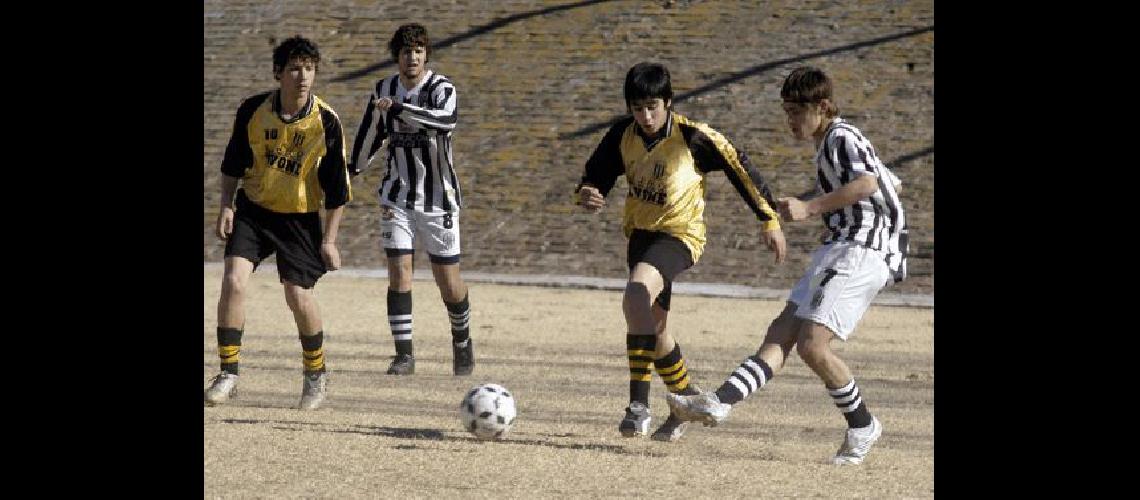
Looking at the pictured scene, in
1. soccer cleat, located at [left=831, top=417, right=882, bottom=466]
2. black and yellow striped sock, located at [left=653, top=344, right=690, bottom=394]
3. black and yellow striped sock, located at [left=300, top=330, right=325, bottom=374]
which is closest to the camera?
soccer cleat, located at [left=831, top=417, right=882, bottom=466]

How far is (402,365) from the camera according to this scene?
11234mm

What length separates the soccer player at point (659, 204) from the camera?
8422 millimetres

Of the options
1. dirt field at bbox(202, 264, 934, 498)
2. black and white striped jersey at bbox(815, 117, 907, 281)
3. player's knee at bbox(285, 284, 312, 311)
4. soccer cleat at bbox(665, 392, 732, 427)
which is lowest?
dirt field at bbox(202, 264, 934, 498)

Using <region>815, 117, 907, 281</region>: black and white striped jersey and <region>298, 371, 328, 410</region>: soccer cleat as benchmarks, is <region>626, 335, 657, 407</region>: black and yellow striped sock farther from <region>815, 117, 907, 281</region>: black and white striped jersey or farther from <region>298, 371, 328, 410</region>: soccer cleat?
<region>298, 371, 328, 410</region>: soccer cleat

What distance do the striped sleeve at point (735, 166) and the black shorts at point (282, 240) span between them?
2182 mm

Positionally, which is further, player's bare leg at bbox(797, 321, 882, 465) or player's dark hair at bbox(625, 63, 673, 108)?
player's dark hair at bbox(625, 63, 673, 108)

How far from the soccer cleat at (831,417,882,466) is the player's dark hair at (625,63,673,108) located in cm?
190

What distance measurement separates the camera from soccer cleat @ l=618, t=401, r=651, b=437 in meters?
8.49

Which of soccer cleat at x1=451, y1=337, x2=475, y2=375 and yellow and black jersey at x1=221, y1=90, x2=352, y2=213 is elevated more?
yellow and black jersey at x1=221, y1=90, x2=352, y2=213

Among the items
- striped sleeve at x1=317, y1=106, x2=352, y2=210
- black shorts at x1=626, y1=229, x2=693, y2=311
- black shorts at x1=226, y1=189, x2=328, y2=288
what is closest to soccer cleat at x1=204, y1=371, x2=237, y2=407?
black shorts at x1=226, y1=189, x2=328, y2=288

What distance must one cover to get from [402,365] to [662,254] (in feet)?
10.5

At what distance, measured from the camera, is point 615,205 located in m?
22.1

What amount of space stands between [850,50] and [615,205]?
437 centimetres

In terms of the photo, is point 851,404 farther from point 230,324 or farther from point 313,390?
point 230,324
